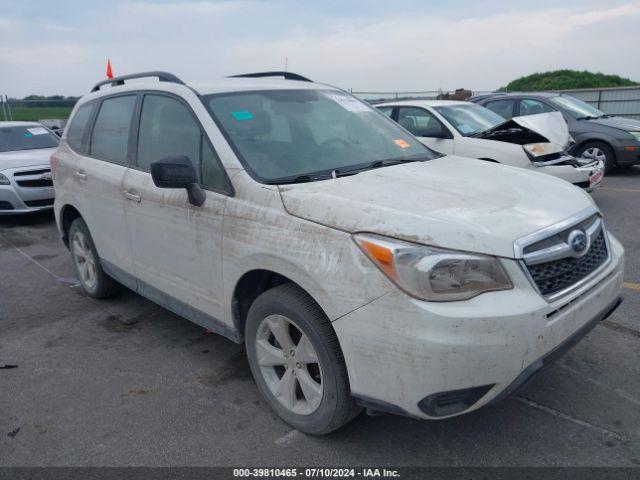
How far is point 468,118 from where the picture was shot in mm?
8641

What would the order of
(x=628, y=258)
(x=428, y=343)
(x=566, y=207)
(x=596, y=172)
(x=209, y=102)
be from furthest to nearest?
(x=596, y=172) < (x=628, y=258) < (x=209, y=102) < (x=566, y=207) < (x=428, y=343)

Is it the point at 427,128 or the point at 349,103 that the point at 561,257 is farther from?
the point at 427,128

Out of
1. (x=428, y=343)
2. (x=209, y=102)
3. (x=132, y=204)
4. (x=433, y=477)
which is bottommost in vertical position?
(x=433, y=477)

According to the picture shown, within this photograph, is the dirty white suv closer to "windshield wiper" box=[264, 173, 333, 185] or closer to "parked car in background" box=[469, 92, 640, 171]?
"windshield wiper" box=[264, 173, 333, 185]

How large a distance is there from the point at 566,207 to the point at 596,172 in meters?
5.41

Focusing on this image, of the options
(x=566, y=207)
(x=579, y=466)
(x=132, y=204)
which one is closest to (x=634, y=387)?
(x=579, y=466)

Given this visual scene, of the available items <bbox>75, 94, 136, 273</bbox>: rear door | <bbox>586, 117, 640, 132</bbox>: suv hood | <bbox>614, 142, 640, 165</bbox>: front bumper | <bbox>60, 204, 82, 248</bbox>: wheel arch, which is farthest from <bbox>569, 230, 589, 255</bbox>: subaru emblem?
<bbox>586, 117, 640, 132</bbox>: suv hood

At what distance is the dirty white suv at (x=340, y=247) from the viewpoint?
2.29 m

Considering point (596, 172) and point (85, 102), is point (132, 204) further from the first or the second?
point (596, 172)

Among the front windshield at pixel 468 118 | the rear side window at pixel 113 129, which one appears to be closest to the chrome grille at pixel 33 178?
the rear side window at pixel 113 129

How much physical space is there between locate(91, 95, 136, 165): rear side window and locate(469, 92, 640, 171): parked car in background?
816 cm

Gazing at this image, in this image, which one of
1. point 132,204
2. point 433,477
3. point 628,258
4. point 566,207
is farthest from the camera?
point 628,258

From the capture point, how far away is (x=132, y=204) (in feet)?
12.7

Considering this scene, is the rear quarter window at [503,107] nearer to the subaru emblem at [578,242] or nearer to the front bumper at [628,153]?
the front bumper at [628,153]
